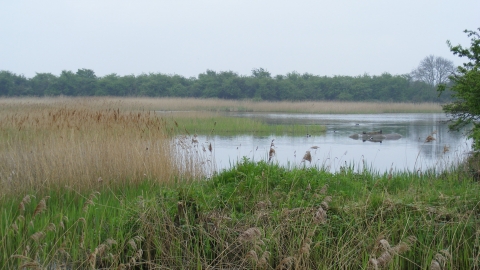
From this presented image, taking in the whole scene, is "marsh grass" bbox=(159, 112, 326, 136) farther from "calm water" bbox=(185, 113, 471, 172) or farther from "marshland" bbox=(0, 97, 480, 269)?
"marshland" bbox=(0, 97, 480, 269)

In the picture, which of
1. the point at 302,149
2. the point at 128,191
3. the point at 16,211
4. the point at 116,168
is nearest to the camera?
the point at 16,211

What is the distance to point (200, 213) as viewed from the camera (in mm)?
4652

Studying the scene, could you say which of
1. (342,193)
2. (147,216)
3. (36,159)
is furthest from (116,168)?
(342,193)

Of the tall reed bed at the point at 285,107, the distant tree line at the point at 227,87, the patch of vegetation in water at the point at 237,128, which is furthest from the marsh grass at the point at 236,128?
the distant tree line at the point at 227,87

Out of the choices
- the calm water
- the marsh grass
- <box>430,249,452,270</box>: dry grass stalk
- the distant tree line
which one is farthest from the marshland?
the distant tree line

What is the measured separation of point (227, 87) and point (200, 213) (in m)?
42.0

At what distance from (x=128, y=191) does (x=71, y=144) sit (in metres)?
1.30

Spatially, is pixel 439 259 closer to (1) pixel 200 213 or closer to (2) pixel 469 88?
(1) pixel 200 213

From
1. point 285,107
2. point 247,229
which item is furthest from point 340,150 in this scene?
point 285,107

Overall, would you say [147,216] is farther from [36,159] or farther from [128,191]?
[36,159]

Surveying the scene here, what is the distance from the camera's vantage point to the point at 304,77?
55281 mm

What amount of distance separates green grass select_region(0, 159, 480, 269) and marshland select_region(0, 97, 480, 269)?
0.01m

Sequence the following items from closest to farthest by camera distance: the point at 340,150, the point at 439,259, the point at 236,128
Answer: the point at 439,259
the point at 340,150
the point at 236,128

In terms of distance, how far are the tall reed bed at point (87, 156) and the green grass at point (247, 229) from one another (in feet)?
2.50
